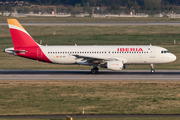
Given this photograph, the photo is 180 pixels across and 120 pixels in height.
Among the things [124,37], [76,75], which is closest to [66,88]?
[76,75]

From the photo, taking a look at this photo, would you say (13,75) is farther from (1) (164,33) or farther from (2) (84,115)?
(1) (164,33)

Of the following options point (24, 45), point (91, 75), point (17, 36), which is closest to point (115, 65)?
point (91, 75)

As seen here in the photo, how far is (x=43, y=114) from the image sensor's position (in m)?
25.0

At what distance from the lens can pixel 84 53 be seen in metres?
45.1

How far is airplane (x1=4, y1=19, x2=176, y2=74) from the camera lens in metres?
44.7

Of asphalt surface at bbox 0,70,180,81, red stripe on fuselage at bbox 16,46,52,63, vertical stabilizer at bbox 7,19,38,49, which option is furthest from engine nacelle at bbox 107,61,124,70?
vertical stabilizer at bbox 7,19,38,49

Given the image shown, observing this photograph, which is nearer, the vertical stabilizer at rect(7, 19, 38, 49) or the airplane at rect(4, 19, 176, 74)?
the airplane at rect(4, 19, 176, 74)

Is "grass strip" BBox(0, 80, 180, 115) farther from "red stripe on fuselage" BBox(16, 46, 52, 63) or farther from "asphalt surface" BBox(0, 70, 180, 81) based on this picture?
"red stripe on fuselage" BBox(16, 46, 52, 63)

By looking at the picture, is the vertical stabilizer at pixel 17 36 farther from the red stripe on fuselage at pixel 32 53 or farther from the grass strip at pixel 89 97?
the grass strip at pixel 89 97

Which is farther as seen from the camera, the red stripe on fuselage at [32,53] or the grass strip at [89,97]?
the red stripe on fuselage at [32,53]

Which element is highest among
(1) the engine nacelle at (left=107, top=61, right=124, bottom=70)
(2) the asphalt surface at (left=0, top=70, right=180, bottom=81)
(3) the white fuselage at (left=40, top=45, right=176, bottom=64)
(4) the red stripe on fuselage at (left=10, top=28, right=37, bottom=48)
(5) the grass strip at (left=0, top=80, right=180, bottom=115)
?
(4) the red stripe on fuselage at (left=10, top=28, right=37, bottom=48)

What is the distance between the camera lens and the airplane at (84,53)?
44.7 metres

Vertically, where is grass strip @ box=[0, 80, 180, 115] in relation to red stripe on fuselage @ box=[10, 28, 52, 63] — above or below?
below

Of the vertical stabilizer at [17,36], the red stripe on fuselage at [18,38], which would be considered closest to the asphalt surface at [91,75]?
the vertical stabilizer at [17,36]
